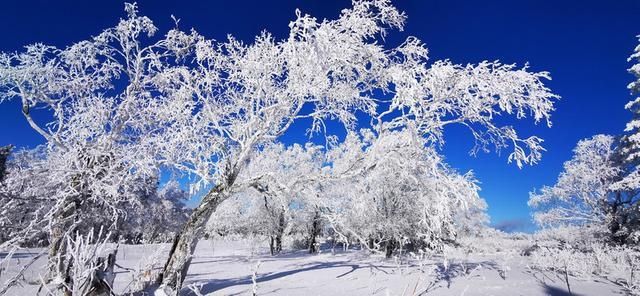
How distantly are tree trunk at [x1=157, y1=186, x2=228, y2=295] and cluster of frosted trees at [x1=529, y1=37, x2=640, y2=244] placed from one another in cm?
1736

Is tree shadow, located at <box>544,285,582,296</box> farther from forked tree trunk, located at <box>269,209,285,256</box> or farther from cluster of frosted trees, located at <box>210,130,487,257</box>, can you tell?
forked tree trunk, located at <box>269,209,285,256</box>

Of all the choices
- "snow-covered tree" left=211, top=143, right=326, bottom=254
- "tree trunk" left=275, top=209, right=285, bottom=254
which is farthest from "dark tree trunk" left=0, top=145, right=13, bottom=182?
"tree trunk" left=275, top=209, right=285, bottom=254

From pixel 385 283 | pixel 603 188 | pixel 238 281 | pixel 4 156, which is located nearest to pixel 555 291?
pixel 385 283

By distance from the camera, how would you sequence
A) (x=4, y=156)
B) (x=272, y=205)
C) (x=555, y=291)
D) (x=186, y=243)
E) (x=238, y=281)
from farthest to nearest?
(x=4, y=156)
(x=272, y=205)
(x=238, y=281)
(x=186, y=243)
(x=555, y=291)

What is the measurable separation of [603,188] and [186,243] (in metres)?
20.8

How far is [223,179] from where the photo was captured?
8.47 meters

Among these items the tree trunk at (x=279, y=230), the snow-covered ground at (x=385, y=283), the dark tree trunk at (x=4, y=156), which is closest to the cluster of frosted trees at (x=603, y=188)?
the snow-covered ground at (x=385, y=283)

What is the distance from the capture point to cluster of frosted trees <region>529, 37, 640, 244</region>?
15766 millimetres

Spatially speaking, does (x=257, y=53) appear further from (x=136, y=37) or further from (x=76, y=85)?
(x=76, y=85)

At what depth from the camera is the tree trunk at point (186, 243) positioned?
779 cm

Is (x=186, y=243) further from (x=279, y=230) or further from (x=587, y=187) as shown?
(x=587, y=187)

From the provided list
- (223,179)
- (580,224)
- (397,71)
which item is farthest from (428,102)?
(580,224)

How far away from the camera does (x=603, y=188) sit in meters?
17.8

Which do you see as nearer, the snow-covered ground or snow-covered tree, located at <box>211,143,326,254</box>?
the snow-covered ground
